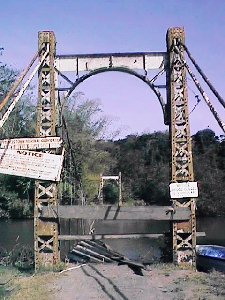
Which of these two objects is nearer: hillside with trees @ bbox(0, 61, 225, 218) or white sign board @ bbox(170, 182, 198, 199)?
white sign board @ bbox(170, 182, 198, 199)

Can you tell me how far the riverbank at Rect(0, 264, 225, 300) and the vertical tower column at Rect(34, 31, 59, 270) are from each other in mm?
820

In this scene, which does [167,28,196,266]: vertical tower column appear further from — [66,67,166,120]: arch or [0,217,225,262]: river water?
[0,217,225,262]: river water

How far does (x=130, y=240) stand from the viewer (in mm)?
21844

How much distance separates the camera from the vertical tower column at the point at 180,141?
11688mm

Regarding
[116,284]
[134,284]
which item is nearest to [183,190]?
[134,284]

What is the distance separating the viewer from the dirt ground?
340 inches

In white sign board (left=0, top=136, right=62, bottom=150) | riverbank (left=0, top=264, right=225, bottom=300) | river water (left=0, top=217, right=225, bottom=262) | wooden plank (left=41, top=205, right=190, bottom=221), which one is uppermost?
white sign board (left=0, top=136, right=62, bottom=150)

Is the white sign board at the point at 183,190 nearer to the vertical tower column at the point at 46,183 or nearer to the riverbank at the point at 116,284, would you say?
the riverbank at the point at 116,284

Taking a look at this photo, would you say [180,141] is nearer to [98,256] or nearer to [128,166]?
[98,256]

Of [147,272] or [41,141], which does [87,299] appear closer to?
[147,272]

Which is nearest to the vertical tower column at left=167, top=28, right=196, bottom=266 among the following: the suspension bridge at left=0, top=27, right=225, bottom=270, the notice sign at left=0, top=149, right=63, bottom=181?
the suspension bridge at left=0, top=27, right=225, bottom=270

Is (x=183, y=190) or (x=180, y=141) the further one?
(x=180, y=141)

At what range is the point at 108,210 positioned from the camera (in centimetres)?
1148

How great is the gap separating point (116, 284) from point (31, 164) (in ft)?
11.3
